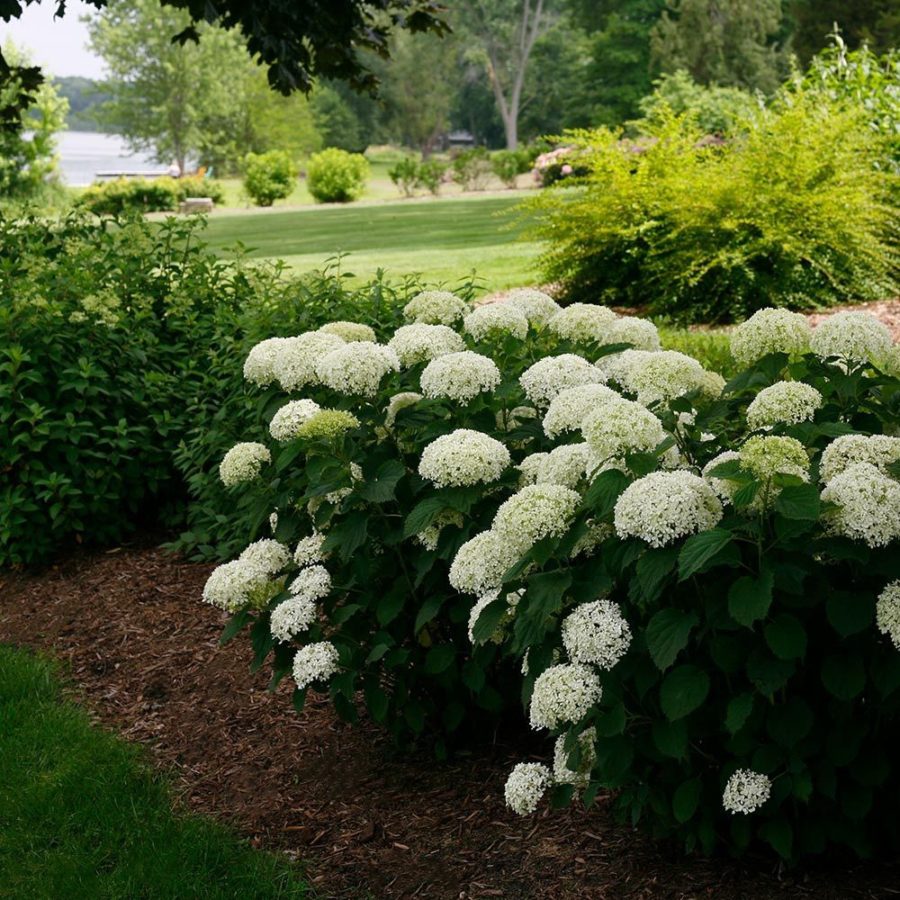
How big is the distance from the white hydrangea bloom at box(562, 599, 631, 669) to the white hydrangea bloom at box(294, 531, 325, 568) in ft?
3.19

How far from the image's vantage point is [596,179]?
9.33m

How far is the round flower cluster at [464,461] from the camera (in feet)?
8.62

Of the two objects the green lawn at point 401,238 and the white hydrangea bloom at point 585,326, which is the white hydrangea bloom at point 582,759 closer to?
the white hydrangea bloom at point 585,326

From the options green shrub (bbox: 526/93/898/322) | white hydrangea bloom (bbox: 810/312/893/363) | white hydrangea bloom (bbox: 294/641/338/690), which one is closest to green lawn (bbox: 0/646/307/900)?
white hydrangea bloom (bbox: 294/641/338/690)

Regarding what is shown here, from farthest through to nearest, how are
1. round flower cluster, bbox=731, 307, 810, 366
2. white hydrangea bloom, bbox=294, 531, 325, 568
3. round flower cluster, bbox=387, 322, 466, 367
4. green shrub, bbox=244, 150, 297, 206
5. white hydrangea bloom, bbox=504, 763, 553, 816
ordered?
green shrub, bbox=244, 150, 297, 206
round flower cluster, bbox=387, 322, 466, 367
white hydrangea bloom, bbox=294, 531, 325, 568
round flower cluster, bbox=731, 307, 810, 366
white hydrangea bloom, bbox=504, 763, 553, 816

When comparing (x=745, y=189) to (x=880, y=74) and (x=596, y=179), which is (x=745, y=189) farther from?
(x=880, y=74)

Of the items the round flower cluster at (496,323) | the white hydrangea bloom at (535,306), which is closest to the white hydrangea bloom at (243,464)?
the round flower cluster at (496,323)

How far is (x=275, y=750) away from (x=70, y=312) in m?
2.68

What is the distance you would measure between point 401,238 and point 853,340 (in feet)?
53.7

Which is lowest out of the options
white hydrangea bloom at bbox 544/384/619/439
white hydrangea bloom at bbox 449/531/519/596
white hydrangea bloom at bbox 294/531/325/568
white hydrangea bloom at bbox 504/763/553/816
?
white hydrangea bloom at bbox 504/763/553/816

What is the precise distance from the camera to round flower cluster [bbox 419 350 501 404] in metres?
2.84

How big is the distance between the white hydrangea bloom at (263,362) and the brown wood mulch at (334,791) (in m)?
1.13

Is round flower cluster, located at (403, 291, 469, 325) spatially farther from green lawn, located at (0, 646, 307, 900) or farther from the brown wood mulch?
green lawn, located at (0, 646, 307, 900)

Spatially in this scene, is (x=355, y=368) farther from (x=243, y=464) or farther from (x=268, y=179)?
(x=268, y=179)
